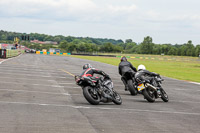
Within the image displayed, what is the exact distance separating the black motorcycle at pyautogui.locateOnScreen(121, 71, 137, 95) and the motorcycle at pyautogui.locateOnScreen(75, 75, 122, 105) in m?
3.32

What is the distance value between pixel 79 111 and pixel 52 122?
192 cm

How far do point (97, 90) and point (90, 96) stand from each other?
419mm

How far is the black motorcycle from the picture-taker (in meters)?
15.6

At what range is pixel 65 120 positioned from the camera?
855 centimetres

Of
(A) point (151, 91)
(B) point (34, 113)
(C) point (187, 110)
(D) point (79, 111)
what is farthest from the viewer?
(A) point (151, 91)

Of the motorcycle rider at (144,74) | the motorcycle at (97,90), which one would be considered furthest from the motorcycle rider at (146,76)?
the motorcycle at (97,90)

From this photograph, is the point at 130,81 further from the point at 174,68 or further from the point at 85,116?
the point at 174,68

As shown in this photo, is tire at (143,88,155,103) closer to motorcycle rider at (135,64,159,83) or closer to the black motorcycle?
motorcycle rider at (135,64,159,83)

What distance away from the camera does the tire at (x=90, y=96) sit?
1150cm

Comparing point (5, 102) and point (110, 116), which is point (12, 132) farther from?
point (5, 102)

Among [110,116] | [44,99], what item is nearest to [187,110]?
[110,116]


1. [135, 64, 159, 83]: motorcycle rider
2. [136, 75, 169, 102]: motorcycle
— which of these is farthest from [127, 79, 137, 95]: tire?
[136, 75, 169, 102]: motorcycle

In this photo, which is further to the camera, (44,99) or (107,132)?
(44,99)

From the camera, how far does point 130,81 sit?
15789 millimetres
